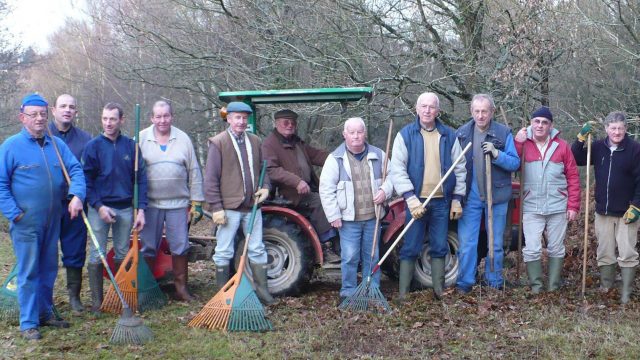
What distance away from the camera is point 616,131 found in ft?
20.8

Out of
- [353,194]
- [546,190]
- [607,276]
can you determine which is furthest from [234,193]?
[607,276]

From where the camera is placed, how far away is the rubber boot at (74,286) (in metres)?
6.36

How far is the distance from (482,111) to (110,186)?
3540 millimetres

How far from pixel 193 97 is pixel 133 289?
481 inches

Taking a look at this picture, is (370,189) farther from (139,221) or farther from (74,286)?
(74,286)

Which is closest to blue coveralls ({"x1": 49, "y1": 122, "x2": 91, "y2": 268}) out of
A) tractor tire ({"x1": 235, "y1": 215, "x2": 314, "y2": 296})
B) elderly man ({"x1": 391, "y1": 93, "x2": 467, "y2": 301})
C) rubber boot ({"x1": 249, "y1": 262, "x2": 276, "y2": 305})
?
tractor tire ({"x1": 235, "y1": 215, "x2": 314, "y2": 296})

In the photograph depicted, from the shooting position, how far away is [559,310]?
6023mm

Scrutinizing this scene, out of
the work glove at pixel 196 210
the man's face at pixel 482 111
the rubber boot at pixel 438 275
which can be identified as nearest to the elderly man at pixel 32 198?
the work glove at pixel 196 210

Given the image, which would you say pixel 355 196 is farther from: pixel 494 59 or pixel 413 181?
pixel 494 59

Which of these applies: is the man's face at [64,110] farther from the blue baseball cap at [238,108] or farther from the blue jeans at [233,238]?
the blue jeans at [233,238]

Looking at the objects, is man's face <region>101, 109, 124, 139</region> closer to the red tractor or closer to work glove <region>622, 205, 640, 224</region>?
the red tractor

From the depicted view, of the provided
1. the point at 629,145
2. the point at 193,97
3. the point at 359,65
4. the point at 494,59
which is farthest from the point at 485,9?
the point at 193,97

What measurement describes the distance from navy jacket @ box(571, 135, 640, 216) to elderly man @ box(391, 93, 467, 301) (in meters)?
1.32

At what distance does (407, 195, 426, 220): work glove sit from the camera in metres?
6.25
